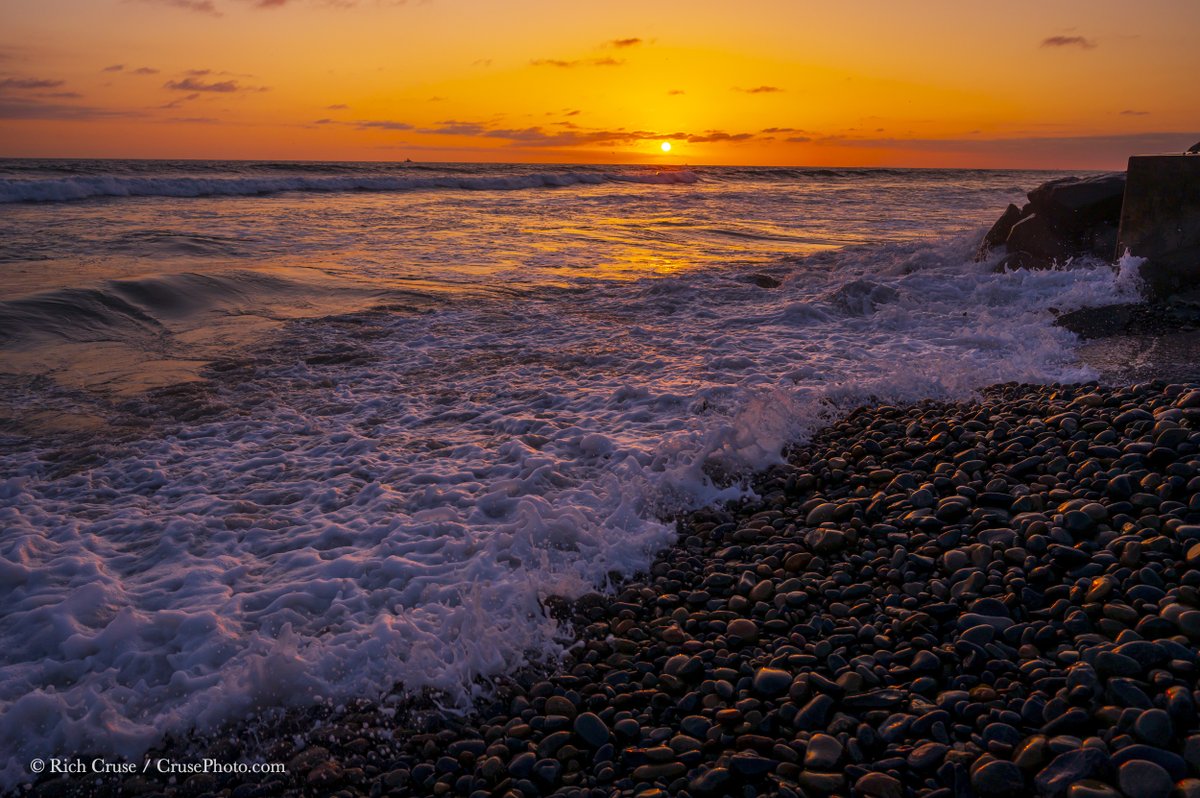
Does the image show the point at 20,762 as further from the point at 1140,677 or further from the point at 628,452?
the point at 1140,677

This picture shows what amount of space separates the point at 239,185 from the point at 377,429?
29712 mm

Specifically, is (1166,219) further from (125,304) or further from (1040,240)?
(125,304)

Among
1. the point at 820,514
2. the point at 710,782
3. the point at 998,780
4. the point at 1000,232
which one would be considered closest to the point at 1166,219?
the point at 1000,232

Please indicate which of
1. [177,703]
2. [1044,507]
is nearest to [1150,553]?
[1044,507]

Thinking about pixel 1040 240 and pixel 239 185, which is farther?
pixel 239 185

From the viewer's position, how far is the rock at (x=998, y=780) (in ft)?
8.10

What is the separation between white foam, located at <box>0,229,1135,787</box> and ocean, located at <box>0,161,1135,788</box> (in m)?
0.02

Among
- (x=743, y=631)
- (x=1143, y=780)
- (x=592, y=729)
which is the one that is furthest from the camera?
(x=743, y=631)

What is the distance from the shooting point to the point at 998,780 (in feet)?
8.17

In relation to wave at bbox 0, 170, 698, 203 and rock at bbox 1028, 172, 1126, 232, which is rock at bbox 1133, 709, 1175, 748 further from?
wave at bbox 0, 170, 698, 203

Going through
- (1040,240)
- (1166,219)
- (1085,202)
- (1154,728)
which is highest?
(1085,202)

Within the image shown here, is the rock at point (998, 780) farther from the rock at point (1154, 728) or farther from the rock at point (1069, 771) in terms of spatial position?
the rock at point (1154, 728)

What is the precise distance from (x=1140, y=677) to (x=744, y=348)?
6.31 m

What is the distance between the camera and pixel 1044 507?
4.12 meters
